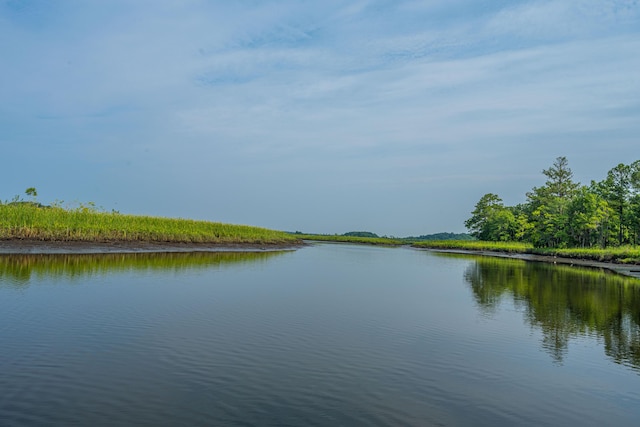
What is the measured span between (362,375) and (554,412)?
318 cm

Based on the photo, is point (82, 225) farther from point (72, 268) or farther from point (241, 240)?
point (241, 240)

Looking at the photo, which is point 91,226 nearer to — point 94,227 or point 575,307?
point 94,227

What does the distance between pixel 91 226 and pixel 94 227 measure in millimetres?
255

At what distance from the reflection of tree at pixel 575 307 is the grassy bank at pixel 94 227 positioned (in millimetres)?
25586

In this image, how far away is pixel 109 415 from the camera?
5.99 metres

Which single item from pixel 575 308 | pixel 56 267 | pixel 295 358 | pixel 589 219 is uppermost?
pixel 589 219

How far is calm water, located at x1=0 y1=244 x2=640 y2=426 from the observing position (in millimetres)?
6594

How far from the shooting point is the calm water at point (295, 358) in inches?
260

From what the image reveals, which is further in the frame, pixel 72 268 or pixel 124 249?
pixel 124 249

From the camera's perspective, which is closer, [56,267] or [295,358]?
[295,358]

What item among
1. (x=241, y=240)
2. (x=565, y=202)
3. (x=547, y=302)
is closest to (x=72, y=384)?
(x=547, y=302)

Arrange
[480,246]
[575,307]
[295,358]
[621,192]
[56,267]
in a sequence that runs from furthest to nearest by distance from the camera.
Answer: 1. [480,246]
2. [621,192]
3. [56,267]
4. [575,307]
5. [295,358]

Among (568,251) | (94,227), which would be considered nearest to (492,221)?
(568,251)

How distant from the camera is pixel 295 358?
9.23 metres
